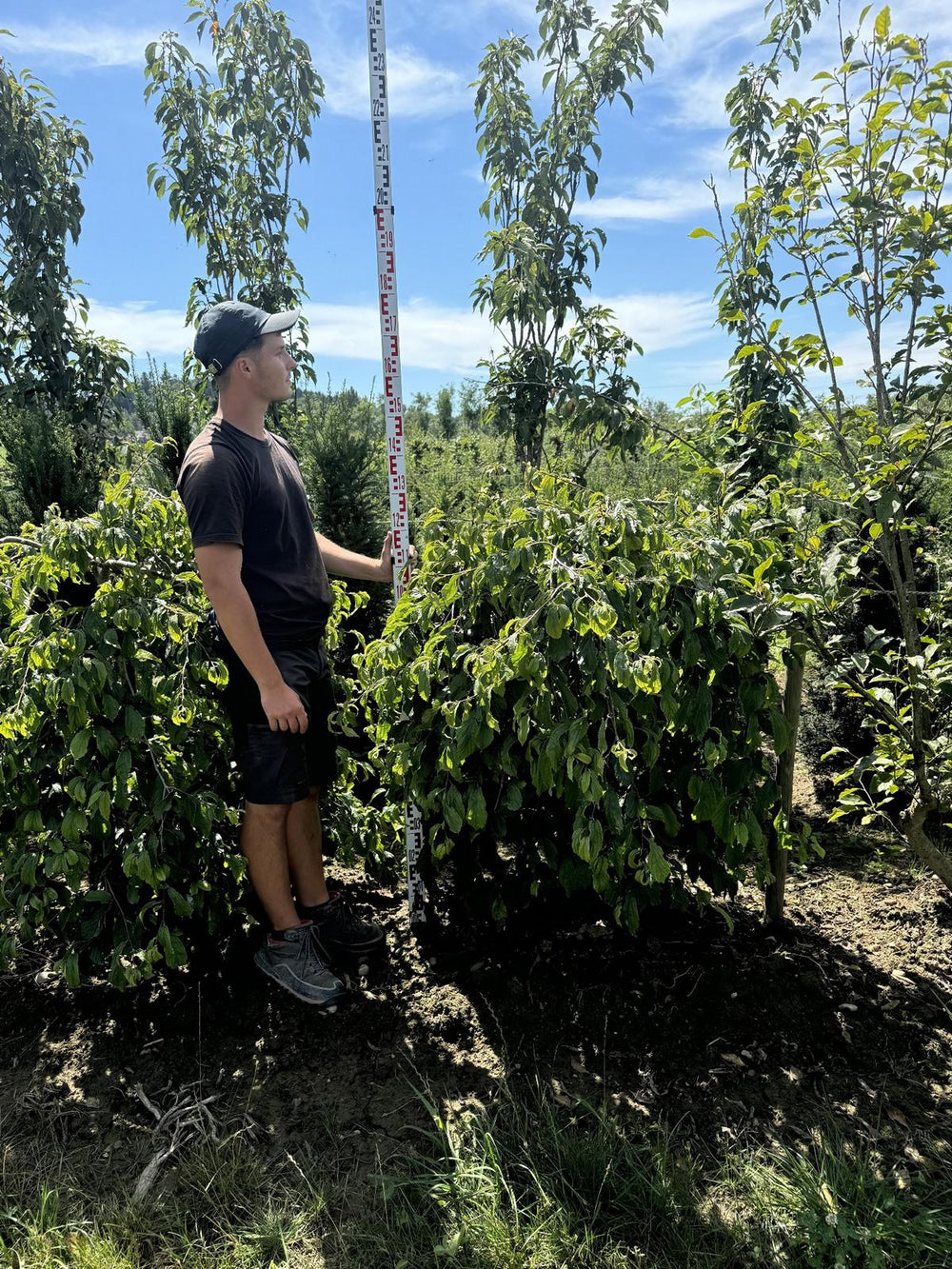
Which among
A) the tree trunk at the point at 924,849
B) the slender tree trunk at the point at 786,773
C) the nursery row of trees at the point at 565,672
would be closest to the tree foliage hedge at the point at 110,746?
the nursery row of trees at the point at 565,672

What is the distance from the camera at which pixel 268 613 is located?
2.59 m

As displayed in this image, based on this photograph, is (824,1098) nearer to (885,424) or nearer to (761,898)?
(761,898)

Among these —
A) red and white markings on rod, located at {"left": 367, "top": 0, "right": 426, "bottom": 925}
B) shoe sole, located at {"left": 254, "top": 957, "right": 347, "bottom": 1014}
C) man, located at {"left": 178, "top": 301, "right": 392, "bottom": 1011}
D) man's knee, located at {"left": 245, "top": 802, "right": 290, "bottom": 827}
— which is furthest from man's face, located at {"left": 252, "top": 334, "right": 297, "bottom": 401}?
shoe sole, located at {"left": 254, "top": 957, "right": 347, "bottom": 1014}

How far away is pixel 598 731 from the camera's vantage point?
2.01 metres

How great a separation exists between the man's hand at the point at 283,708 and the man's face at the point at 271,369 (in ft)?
3.02

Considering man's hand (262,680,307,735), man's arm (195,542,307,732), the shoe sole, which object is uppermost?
man's arm (195,542,307,732)

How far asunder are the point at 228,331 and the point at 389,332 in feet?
2.02

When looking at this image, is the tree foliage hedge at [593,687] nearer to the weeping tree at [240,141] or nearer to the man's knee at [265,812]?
the man's knee at [265,812]

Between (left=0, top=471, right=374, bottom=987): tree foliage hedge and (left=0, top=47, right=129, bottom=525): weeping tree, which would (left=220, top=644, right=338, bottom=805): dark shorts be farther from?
(left=0, top=47, right=129, bottom=525): weeping tree

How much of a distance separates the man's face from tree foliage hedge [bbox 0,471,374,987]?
51 centimetres

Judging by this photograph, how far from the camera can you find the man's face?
2.58m

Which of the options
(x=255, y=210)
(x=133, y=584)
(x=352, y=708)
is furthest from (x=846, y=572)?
(x=255, y=210)

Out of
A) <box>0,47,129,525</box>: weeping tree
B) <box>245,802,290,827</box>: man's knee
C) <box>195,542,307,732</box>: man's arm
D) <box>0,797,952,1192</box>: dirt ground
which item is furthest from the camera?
<box>0,47,129,525</box>: weeping tree

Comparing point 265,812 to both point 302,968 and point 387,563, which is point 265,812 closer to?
point 302,968
